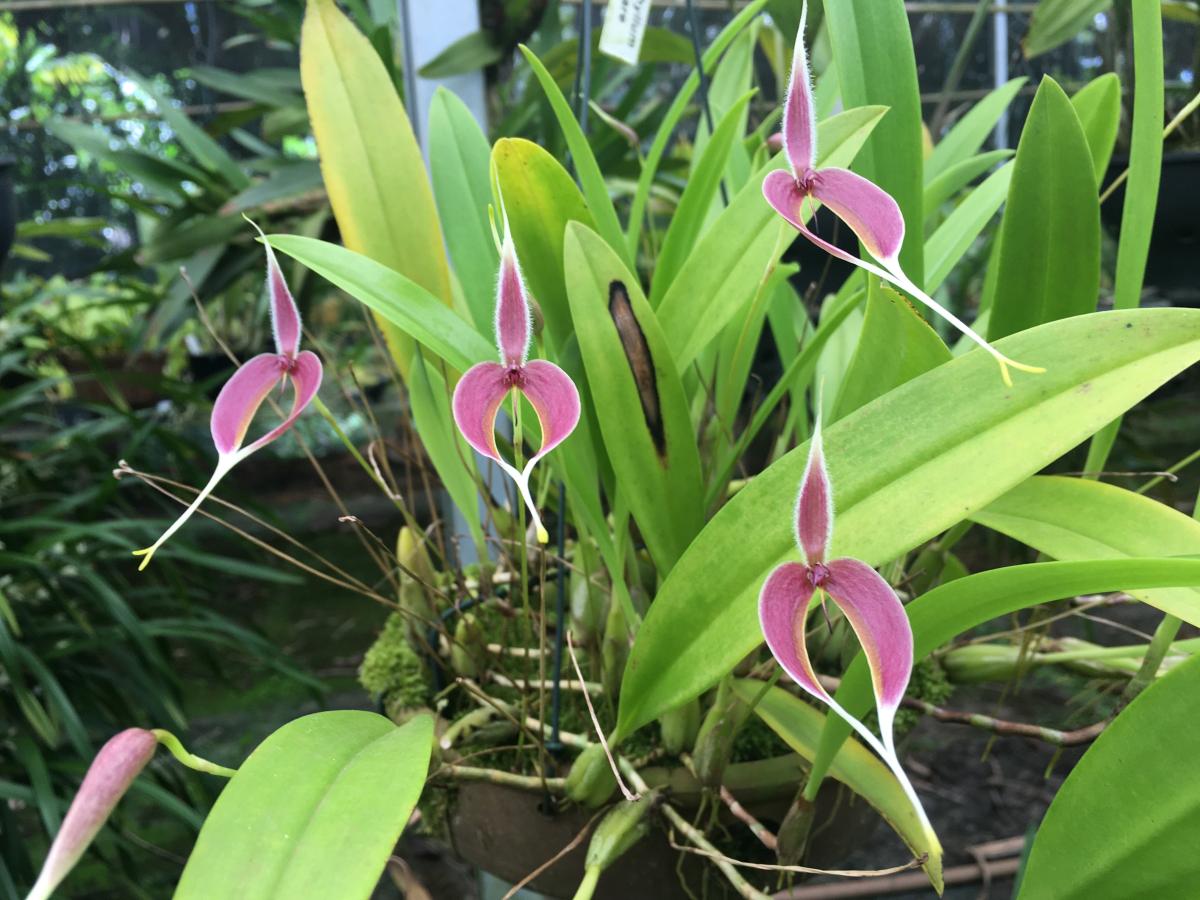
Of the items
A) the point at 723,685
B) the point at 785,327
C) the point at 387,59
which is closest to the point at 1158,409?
the point at 785,327

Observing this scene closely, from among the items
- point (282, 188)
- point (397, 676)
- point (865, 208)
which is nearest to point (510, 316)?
point (865, 208)

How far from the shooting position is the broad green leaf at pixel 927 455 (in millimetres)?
317

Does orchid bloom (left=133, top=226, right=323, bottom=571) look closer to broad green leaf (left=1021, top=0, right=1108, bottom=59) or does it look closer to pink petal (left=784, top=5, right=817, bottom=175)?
pink petal (left=784, top=5, right=817, bottom=175)

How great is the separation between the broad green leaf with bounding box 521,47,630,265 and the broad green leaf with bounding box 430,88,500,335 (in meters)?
0.09

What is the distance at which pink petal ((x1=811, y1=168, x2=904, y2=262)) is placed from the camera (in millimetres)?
303

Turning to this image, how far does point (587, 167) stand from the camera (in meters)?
0.51

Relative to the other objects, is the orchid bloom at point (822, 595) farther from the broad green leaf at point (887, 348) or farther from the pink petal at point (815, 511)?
the broad green leaf at point (887, 348)

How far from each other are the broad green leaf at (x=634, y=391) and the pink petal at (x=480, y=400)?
0.10 metres

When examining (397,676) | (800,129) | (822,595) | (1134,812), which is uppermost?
(800,129)

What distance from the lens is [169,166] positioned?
5.37 feet

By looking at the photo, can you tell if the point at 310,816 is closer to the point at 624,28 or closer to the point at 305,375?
the point at 305,375

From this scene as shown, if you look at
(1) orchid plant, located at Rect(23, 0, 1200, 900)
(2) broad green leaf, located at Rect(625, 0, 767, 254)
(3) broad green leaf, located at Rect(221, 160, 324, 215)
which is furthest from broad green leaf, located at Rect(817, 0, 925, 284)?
(3) broad green leaf, located at Rect(221, 160, 324, 215)

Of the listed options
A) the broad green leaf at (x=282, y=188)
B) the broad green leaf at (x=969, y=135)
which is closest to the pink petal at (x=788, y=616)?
the broad green leaf at (x=969, y=135)

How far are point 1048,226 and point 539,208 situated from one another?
9.6 inches
